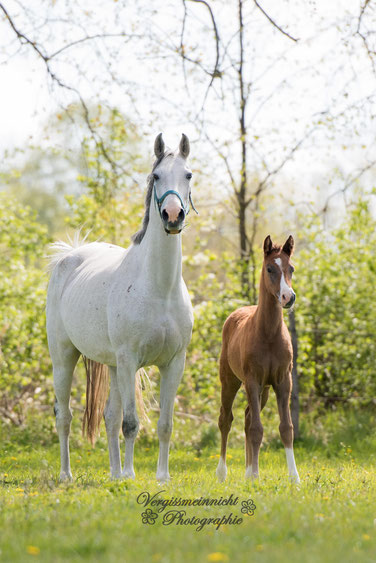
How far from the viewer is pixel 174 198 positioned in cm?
491

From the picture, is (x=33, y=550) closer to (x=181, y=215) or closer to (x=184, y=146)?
(x=181, y=215)

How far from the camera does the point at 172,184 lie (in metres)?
5.06

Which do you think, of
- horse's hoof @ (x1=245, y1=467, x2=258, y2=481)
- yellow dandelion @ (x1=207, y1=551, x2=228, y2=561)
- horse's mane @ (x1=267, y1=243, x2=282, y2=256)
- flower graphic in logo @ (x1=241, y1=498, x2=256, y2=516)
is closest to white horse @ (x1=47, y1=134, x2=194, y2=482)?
horse's hoof @ (x1=245, y1=467, x2=258, y2=481)

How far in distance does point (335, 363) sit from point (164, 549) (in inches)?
319

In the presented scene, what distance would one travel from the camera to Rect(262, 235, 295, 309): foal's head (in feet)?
17.7

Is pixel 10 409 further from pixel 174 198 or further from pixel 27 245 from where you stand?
pixel 174 198

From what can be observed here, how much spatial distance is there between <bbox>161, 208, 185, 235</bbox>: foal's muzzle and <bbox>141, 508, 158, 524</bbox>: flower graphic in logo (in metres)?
2.02

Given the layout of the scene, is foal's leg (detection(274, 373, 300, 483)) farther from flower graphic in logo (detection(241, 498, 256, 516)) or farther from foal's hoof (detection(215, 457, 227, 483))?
flower graphic in logo (detection(241, 498, 256, 516))

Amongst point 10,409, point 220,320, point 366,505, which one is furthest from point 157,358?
point 10,409

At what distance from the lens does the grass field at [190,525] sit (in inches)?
120

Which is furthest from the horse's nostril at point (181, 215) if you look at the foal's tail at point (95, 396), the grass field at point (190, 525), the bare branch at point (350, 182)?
the bare branch at point (350, 182)

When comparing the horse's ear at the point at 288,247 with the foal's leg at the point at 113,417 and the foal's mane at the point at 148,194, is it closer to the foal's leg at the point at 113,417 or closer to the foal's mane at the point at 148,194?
the foal's mane at the point at 148,194

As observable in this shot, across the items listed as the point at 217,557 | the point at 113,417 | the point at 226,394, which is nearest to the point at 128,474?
the point at 113,417

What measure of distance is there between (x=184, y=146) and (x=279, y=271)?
4.41ft
